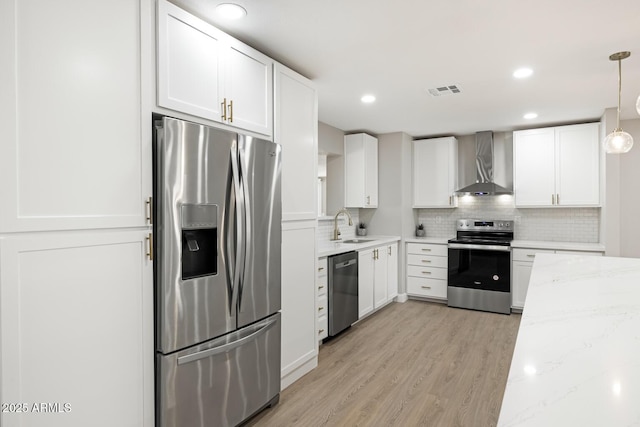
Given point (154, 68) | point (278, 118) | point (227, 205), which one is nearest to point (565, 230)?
point (278, 118)

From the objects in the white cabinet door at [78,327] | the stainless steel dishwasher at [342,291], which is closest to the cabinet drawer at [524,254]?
the stainless steel dishwasher at [342,291]

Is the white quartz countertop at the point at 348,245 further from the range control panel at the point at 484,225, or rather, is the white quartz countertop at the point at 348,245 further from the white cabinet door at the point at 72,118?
the white cabinet door at the point at 72,118

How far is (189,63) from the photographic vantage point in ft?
6.37

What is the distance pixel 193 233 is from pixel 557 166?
14.9 feet

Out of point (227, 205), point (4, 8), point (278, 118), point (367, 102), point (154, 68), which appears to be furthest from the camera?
point (367, 102)

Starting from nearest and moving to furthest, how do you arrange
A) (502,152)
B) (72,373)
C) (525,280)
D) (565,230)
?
1. (72,373)
2. (525,280)
3. (565,230)
4. (502,152)

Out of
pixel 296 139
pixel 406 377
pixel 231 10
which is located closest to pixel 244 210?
pixel 296 139

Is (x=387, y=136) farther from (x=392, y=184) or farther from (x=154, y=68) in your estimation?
(x=154, y=68)

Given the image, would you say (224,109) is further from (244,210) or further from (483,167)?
(483,167)

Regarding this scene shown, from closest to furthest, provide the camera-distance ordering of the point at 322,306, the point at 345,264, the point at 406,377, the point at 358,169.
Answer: the point at 406,377 < the point at 322,306 < the point at 345,264 < the point at 358,169

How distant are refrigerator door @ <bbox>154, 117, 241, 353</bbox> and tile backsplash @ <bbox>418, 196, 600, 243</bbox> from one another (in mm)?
4300

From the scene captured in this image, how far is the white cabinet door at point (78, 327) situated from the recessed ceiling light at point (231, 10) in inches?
51.7

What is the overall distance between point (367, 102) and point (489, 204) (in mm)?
2702

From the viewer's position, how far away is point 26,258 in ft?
4.39
